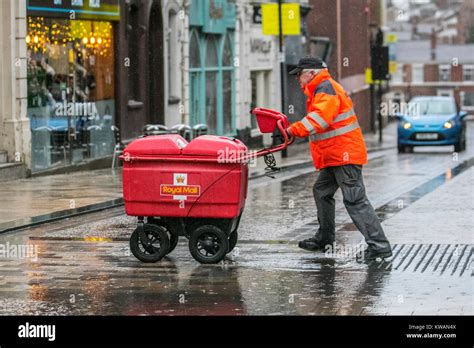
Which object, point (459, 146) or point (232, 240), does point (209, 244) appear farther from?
point (459, 146)

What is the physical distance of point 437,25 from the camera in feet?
525

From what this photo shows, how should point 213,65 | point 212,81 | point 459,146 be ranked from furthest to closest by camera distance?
1. point 459,146
2. point 213,65
3. point 212,81

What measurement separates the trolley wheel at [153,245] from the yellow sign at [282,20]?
22.2m

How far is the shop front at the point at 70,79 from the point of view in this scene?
2356 cm

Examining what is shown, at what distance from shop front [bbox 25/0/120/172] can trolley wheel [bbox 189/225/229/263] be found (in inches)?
455

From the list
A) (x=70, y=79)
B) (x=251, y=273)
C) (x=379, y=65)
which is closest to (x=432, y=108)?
(x=379, y=65)

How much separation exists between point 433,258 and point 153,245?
2630mm

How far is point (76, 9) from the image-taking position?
24.9 metres

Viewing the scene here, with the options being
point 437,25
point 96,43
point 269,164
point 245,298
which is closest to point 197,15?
point 96,43

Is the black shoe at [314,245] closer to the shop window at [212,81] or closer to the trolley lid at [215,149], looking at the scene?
the trolley lid at [215,149]

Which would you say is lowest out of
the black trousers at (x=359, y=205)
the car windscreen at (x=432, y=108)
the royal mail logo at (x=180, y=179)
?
the black trousers at (x=359, y=205)

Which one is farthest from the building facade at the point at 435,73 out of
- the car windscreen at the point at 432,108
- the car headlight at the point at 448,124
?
the car headlight at the point at 448,124

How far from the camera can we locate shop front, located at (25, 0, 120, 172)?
2356cm

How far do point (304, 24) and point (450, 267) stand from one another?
3569cm
